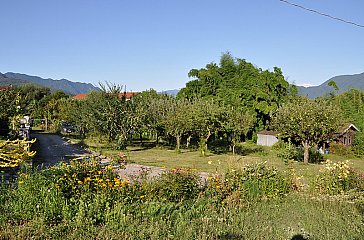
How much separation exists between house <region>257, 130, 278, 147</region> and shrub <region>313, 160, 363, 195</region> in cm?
2671

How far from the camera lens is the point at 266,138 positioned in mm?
37031

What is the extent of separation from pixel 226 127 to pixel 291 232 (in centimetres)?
1927

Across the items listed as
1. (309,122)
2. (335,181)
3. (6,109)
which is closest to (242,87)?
(309,122)

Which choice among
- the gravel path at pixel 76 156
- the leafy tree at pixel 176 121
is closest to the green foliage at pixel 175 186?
the gravel path at pixel 76 156

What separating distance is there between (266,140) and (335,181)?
93.6ft

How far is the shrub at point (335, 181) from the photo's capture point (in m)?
8.87

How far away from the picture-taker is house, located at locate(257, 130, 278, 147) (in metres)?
36.1

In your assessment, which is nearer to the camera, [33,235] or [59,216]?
[33,235]

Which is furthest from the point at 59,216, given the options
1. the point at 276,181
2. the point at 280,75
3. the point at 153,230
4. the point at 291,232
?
the point at 280,75

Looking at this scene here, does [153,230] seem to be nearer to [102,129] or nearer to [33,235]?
[33,235]

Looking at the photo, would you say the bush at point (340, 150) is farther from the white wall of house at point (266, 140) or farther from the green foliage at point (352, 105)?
the white wall of house at point (266, 140)

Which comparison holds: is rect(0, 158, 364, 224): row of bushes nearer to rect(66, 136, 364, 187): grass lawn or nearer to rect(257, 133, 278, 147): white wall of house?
rect(66, 136, 364, 187): grass lawn

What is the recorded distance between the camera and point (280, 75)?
4022 cm

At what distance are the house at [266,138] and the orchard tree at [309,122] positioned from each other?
14.2 meters
